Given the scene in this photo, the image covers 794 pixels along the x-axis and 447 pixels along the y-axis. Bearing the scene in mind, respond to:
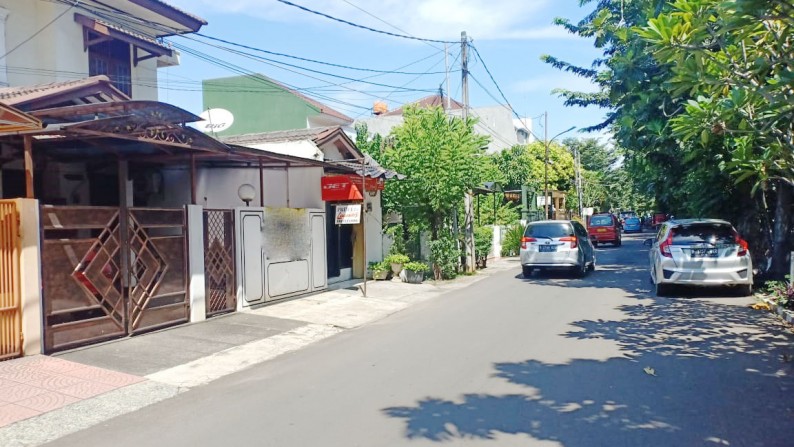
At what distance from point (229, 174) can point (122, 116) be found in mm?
5840

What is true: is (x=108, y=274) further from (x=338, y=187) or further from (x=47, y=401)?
(x=338, y=187)

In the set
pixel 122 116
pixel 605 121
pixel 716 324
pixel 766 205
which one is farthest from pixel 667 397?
pixel 605 121

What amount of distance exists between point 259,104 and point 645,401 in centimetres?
2604

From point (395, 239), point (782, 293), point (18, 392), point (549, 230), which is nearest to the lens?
point (18, 392)

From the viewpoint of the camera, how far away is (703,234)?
12266 millimetres

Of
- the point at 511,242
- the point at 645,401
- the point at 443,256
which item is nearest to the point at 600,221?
the point at 511,242

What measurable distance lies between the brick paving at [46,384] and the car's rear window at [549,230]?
12784 millimetres

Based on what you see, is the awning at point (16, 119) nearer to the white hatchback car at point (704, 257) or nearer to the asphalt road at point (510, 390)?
the asphalt road at point (510, 390)

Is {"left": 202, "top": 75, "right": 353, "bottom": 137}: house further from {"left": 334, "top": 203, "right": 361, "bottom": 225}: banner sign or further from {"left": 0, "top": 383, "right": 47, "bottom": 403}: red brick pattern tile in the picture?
{"left": 0, "top": 383, "right": 47, "bottom": 403}: red brick pattern tile

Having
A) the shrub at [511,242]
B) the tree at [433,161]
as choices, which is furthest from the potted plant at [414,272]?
the shrub at [511,242]

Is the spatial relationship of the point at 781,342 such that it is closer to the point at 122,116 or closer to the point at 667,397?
the point at 667,397

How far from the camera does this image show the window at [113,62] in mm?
14766

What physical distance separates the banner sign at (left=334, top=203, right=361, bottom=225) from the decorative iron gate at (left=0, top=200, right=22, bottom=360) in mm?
7795

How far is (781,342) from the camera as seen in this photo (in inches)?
315
